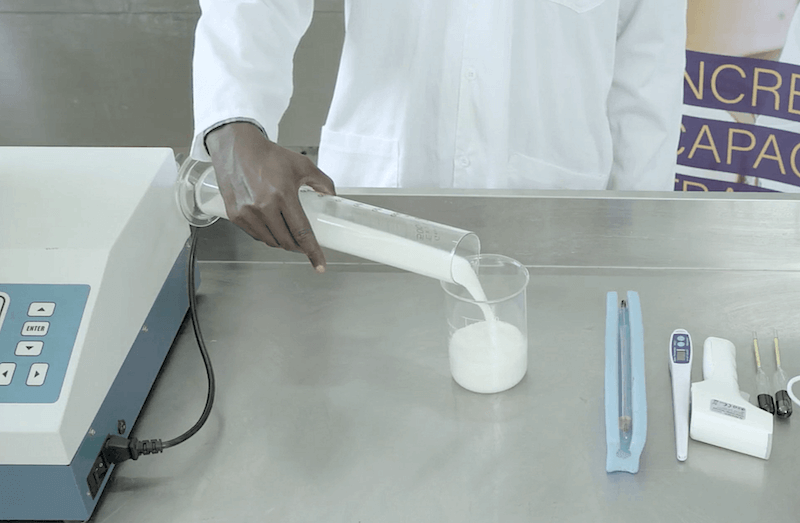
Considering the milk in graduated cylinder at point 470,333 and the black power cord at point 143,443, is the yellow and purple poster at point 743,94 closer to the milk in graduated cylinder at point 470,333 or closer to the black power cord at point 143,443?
the milk in graduated cylinder at point 470,333

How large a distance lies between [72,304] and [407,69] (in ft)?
2.61

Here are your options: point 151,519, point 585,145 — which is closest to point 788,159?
point 585,145

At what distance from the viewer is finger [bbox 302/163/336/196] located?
939mm

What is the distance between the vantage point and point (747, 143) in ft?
7.73

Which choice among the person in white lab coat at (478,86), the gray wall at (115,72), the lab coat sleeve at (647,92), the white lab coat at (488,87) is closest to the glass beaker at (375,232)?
the person in white lab coat at (478,86)

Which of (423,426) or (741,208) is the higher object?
(741,208)

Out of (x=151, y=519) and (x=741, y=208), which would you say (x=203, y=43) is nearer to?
(x=151, y=519)

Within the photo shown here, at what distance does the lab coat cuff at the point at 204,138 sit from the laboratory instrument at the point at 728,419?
2.13ft

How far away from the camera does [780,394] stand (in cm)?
84

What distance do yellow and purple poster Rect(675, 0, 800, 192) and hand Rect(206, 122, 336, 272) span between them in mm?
1793

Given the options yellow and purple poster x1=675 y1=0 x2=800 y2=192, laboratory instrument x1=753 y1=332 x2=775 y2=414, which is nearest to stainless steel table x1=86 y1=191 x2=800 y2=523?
laboratory instrument x1=753 y1=332 x2=775 y2=414

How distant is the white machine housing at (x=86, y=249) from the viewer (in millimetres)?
709

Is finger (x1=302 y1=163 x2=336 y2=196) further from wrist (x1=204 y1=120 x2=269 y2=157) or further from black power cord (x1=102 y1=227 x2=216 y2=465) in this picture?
black power cord (x1=102 y1=227 x2=216 y2=465)

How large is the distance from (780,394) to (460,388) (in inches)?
14.3
